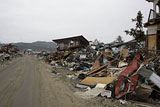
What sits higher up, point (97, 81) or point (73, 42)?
point (73, 42)

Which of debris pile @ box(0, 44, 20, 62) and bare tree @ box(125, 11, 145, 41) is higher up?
bare tree @ box(125, 11, 145, 41)

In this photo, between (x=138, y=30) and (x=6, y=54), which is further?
(x=6, y=54)

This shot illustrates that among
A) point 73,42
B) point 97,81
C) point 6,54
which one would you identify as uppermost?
point 73,42

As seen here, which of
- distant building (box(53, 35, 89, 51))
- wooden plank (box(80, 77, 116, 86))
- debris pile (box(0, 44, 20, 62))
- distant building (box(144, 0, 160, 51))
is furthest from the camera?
distant building (box(53, 35, 89, 51))

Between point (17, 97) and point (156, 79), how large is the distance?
545 centimetres

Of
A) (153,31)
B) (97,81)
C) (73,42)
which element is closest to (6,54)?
(73,42)

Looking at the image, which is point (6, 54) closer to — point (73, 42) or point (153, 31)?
point (73, 42)

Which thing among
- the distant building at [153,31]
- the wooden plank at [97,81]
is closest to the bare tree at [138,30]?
the distant building at [153,31]

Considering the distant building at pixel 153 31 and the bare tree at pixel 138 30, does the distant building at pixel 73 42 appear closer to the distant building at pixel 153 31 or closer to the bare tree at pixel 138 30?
the bare tree at pixel 138 30

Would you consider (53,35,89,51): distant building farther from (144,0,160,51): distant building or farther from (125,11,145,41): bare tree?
(144,0,160,51): distant building

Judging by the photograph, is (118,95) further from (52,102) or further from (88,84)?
(52,102)

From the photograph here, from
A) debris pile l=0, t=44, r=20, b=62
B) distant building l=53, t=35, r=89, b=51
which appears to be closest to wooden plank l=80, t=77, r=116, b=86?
debris pile l=0, t=44, r=20, b=62

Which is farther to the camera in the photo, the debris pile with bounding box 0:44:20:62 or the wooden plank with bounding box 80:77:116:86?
the debris pile with bounding box 0:44:20:62

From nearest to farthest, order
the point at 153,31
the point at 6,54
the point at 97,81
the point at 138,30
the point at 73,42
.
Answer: the point at 97,81 < the point at 153,31 < the point at 138,30 < the point at 6,54 < the point at 73,42
